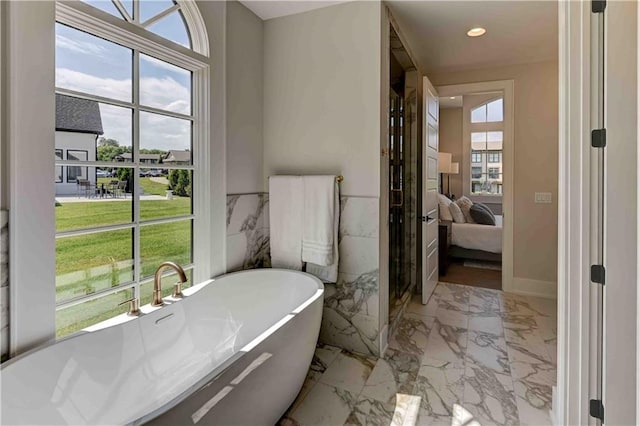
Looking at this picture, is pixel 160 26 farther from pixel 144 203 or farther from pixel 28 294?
pixel 28 294

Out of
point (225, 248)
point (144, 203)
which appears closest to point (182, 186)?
point (144, 203)

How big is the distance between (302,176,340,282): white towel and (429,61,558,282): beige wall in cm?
252

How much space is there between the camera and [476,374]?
2.18 m

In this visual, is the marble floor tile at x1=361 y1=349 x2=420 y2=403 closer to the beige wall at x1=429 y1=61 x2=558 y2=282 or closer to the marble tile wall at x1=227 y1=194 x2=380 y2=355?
the marble tile wall at x1=227 y1=194 x2=380 y2=355

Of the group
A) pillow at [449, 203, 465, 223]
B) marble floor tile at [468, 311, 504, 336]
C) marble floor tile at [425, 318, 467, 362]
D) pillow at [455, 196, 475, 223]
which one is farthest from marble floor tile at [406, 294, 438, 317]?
pillow at [455, 196, 475, 223]

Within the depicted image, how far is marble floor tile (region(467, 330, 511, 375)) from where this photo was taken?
7.52 ft

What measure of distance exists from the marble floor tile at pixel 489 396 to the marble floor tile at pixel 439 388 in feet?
0.17

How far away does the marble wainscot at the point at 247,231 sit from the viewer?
2.46m

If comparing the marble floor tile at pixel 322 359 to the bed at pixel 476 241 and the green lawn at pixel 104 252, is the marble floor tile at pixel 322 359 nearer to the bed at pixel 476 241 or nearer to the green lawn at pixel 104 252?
the green lawn at pixel 104 252

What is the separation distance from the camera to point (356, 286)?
97.4 inches

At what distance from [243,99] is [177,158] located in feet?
2.36

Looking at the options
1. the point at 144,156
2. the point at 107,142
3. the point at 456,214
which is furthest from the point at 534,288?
the point at 107,142

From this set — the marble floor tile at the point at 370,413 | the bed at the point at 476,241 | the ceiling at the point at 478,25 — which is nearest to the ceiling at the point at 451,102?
the bed at the point at 476,241

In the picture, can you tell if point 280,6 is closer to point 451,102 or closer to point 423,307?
point 423,307
